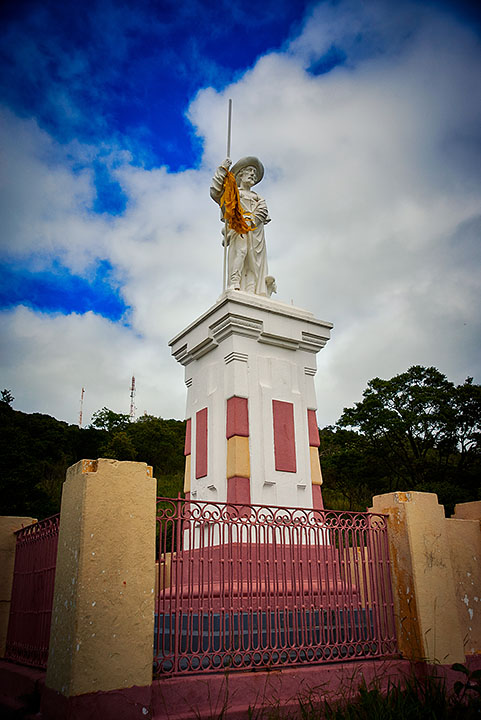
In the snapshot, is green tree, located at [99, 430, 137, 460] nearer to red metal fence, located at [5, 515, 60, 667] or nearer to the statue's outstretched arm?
the statue's outstretched arm

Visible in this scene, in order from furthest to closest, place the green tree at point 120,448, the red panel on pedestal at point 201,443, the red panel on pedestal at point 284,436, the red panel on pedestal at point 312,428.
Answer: the green tree at point 120,448 → the red panel on pedestal at point 312,428 → the red panel on pedestal at point 201,443 → the red panel on pedestal at point 284,436

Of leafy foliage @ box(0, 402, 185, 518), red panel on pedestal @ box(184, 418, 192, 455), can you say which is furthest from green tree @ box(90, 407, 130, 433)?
red panel on pedestal @ box(184, 418, 192, 455)

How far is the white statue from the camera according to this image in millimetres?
8602

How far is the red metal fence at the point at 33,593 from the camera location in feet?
15.5

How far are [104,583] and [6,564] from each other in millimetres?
2638

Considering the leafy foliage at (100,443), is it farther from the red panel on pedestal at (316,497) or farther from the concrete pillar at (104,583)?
the concrete pillar at (104,583)

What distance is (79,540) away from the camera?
12.6 ft

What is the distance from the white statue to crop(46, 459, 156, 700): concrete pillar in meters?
4.78

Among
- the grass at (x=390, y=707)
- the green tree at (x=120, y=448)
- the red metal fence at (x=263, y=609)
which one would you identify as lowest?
the grass at (x=390, y=707)

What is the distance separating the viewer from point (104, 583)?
3.81 meters

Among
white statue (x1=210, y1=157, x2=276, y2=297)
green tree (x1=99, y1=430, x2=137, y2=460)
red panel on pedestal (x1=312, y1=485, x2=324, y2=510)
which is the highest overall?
green tree (x1=99, y1=430, x2=137, y2=460)

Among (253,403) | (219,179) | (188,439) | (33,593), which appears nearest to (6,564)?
(33,593)

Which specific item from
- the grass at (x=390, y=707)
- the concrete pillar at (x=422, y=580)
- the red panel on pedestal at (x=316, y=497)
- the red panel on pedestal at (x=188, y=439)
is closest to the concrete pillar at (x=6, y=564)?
the red panel on pedestal at (x=188, y=439)

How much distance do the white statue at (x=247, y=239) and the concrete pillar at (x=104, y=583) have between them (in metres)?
4.78
